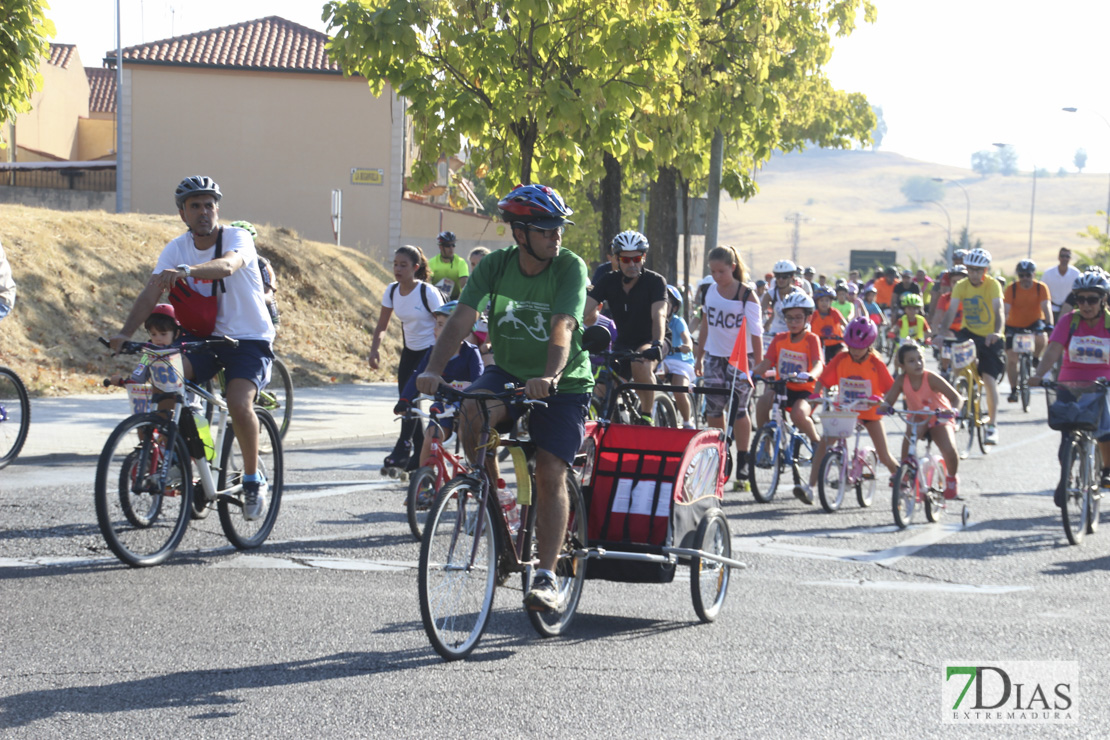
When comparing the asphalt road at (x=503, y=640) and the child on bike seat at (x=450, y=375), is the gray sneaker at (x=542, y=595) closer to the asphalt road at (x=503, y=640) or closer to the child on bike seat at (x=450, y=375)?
the asphalt road at (x=503, y=640)

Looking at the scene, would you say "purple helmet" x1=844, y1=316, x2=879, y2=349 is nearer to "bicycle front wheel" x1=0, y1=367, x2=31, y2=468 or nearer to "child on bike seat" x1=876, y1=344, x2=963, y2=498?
"child on bike seat" x1=876, y1=344, x2=963, y2=498

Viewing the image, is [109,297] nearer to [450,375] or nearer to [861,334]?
[450,375]

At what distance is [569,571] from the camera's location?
5945 millimetres

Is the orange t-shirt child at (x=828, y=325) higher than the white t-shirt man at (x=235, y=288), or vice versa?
the white t-shirt man at (x=235, y=288)

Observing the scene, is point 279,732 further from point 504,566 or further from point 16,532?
point 16,532

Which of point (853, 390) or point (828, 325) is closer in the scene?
point (853, 390)

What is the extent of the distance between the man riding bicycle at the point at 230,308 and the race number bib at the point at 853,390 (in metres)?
5.12

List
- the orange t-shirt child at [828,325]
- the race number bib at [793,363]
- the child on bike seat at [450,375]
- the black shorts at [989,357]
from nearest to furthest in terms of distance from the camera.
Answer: the child on bike seat at [450,375]
the race number bib at [793,363]
the black shorts at [989,357]
the orange t-shirt child at [828,325]

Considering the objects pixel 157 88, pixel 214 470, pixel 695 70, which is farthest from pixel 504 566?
pixel 157 88

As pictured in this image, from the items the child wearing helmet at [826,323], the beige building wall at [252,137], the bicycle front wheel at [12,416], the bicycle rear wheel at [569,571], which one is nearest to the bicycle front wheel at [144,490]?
the bicycle rear wheel at [569,571]

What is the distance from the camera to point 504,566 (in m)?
5.64

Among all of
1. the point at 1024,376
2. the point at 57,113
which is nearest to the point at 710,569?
the point at 1024,376

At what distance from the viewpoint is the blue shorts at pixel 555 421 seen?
18.5 feet

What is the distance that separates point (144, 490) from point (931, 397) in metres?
6.33
